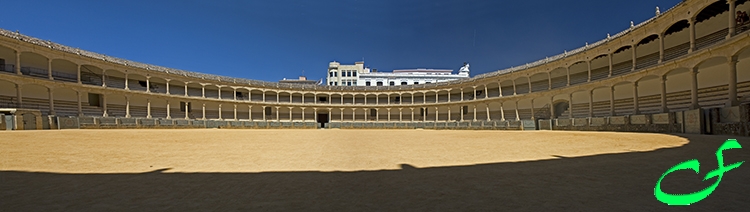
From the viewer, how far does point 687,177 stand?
4.99 metres

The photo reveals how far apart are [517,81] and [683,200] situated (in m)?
42.5

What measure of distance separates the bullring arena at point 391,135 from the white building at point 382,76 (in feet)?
36.0

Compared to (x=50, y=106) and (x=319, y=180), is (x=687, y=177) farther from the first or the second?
(x=50, y=106)

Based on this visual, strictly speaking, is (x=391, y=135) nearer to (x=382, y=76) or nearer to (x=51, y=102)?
(x=51, y=102)

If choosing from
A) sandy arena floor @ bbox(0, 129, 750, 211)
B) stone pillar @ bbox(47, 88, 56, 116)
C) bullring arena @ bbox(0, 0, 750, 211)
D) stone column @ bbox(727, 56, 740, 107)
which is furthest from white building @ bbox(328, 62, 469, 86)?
sandy arena floor @ bbox(0, 129, 750, 211)

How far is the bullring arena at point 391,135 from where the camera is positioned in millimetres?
4336

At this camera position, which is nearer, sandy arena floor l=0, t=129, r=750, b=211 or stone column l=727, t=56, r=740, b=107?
sandy arena floor l=0, t=129, r=750, b=211

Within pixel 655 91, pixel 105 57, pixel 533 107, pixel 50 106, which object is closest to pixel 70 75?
pixel 105 57

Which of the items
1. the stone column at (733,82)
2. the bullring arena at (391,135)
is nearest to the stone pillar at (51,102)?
the bullring arena at (391,135)

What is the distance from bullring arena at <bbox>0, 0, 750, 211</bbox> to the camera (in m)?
4.34

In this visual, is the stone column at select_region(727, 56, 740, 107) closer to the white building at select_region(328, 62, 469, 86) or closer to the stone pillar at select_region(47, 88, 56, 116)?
the stone pillar at select_region(47, 88, 56, 116)

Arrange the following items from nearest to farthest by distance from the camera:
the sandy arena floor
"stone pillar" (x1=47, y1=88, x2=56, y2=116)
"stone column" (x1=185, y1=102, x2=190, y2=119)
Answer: the sandy arena floor < "stone pillar" (x1=47, y1=88, x2=56, y2=116) < "stone column" (x1=185, y1=102, x2=190, y2=119)

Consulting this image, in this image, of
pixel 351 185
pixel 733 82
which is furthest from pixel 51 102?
pixel 733 82

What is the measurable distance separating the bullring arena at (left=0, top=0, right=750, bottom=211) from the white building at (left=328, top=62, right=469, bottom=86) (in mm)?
10972
